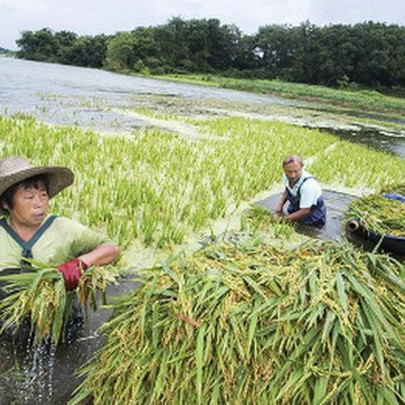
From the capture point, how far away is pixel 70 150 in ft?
20.6

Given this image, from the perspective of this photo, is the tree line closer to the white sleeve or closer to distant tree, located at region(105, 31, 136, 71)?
distant tree, located at region(105, 31, 136, 71)

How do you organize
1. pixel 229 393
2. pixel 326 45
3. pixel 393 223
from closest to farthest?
pixel 229 393 → pixel 393 223 → pixel 326 45

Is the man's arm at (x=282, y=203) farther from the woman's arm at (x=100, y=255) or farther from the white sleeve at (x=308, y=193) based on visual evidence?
the woman's arm at (x=100, y=255)

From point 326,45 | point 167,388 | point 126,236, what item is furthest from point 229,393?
point 326,45

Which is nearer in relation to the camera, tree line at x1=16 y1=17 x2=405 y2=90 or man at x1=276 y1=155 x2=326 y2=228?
man at x1=276 y1=155 x2=326 y2=228

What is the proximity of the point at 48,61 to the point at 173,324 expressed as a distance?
256 feet

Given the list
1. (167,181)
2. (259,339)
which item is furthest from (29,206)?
(167,181)

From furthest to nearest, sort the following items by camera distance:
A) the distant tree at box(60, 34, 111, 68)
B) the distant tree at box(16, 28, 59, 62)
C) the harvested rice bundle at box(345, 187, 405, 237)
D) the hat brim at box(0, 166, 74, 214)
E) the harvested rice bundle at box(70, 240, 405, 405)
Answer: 1. the distant tree at box(16, 28, 59, 62)
2. the distant tree at box(60, 34, 111, 68)
3. the harvested rice bundle at box(345, 187, 405, 237)
4. the hat brim at box(0, 166, 74, 214)
5. the harvested rice bundle at box(70, 240, 405, 405)

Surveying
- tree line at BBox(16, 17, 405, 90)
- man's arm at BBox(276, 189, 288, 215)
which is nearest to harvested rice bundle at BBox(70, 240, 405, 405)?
man's arm at BBox(276, 189, 288, 215)

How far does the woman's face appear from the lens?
2027mm

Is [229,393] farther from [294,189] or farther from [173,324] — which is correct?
[294,189]

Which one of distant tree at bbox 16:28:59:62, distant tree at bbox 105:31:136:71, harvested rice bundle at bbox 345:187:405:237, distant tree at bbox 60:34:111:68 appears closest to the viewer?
harvested rice bundle at bbox 345:187:405:237

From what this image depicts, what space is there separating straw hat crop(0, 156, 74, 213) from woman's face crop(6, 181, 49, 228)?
3.5 inches

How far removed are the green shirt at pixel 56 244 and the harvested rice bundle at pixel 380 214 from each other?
3160mm
